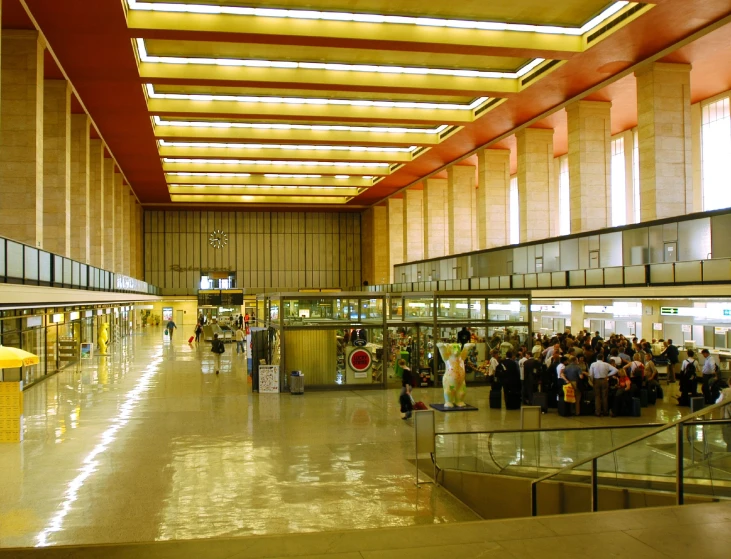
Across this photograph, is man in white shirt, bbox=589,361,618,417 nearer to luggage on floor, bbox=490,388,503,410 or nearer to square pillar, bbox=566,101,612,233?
luggage on floor, bbox=490,388,503,410

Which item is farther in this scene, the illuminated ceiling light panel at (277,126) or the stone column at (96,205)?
the stone column at (96,205)

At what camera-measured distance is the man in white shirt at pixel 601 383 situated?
14820mm

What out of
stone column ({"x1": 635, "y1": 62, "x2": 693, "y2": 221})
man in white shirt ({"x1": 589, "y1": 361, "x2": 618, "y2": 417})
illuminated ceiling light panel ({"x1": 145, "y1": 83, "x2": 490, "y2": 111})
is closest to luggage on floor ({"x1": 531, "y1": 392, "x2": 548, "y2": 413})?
man in white shirt ({"x1": 589, "y1": 361, "x2": 618, "y2": 417})

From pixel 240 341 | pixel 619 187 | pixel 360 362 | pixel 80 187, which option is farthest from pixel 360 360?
pixel 619 187

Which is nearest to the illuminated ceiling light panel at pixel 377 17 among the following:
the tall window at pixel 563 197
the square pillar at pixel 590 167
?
the square pillar at pixel 590 167

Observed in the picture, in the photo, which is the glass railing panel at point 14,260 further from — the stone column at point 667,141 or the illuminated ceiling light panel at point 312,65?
the stone column at point 667,141

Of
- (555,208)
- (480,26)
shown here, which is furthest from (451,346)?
(555,208)

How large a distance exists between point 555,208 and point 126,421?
26426mm

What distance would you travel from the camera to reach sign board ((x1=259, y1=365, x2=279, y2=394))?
61.7 ft

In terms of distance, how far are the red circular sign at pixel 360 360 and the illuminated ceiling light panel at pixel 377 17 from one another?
10367 millimetres

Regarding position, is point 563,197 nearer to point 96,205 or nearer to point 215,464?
point 96,205

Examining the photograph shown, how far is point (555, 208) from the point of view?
35.3 m

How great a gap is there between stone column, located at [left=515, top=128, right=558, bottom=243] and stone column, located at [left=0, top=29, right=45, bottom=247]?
22.3m

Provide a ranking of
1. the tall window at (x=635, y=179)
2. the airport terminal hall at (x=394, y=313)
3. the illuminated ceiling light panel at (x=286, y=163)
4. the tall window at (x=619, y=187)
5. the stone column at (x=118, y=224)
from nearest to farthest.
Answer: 1. the airport terminal hall at (x=394, y=313)
2. the tall window at (x=635, y=179)
3. the tall window at (x=619, y=187)
4. the illuminated ceiling light panel at (x=286, y=163)
5. the stone column at (x=118, y=224)
